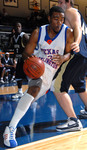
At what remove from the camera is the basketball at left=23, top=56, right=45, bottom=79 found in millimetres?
2090

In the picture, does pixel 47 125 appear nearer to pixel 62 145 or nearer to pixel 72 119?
pixel 72 119

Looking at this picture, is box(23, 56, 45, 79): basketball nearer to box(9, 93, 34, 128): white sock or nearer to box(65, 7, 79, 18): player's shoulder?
box(9, 93, 34, 128): white sock

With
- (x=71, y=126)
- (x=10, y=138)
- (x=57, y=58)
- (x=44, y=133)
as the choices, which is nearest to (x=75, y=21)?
(x=57, y=58)

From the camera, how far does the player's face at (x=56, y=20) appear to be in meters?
2.22

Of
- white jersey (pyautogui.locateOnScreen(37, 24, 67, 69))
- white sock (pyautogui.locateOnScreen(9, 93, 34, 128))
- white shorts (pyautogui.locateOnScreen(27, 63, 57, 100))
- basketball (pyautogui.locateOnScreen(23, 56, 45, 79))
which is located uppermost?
white jersey (pyautogui.locateOnScreen(37, 24, 67, 69))

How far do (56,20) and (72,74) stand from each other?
2.28 feet

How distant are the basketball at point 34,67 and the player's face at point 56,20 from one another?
1.35 ft

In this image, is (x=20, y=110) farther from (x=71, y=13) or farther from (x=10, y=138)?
(x=71, y=13)

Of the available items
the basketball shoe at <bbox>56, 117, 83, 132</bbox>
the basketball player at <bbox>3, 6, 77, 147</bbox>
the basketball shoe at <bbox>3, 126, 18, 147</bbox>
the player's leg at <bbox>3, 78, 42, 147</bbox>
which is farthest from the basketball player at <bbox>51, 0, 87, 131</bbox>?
the basketball shoe at <bbox>3, 126, 18, 147</bbox>

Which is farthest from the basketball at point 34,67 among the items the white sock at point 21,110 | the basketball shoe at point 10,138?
the basketball shoe at point 10,138

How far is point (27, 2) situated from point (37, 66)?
511 inches

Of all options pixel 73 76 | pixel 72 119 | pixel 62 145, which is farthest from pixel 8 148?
pixel 73 76

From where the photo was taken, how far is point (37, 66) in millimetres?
2084

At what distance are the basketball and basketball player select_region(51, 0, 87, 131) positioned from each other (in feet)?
1.38
